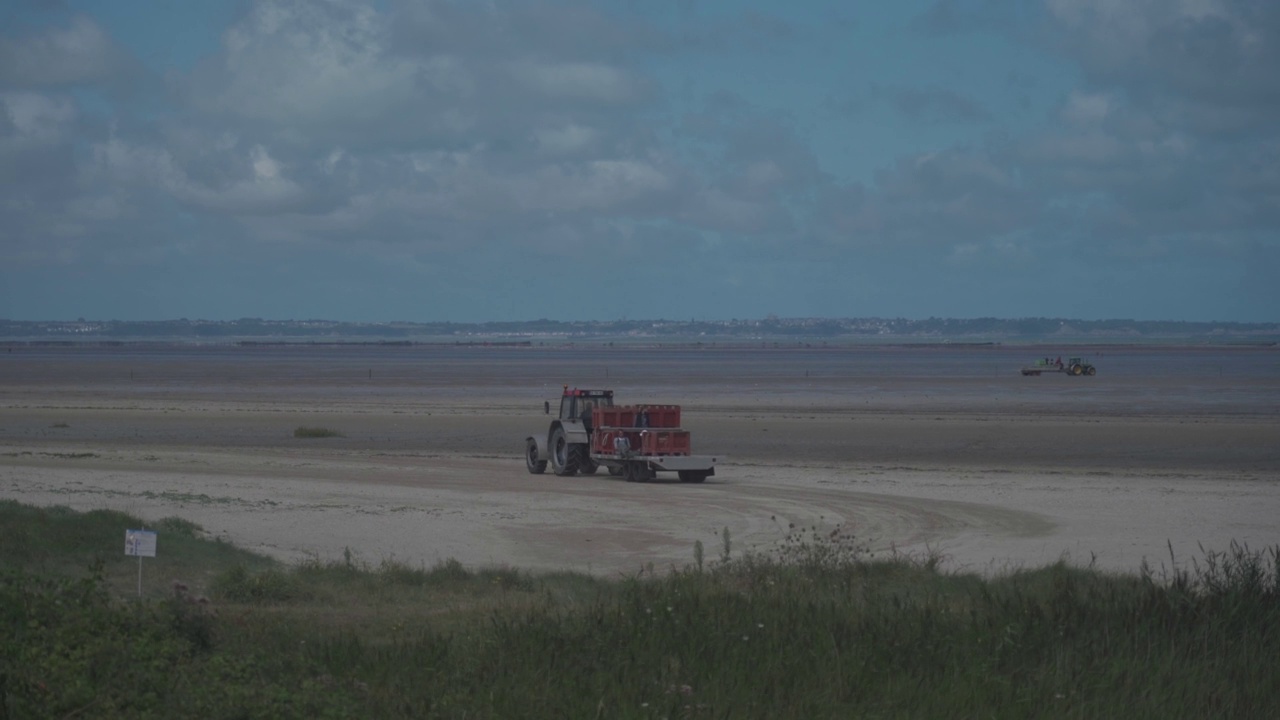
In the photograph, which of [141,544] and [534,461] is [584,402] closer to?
[534,461]

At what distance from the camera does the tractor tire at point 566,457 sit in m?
29.9

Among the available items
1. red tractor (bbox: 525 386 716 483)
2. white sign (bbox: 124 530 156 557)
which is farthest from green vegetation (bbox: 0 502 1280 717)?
red tractor (bbox: 525 386 716 483)

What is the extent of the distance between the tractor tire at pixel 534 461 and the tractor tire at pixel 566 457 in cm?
52

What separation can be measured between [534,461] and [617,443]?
2801 mm

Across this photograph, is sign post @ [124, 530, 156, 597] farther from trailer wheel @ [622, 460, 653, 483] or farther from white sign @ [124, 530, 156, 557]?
trailer wheel @ [622, 460, 653, 483]

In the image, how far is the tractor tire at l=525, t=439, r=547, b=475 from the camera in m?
30.8

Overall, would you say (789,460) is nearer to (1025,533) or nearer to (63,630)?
(1025,533)

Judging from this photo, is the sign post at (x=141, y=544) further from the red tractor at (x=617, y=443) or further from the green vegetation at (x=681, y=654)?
the red tractor at (x=617, y=443)

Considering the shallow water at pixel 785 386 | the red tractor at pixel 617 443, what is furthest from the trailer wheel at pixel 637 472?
the shallow water at pixel 785 386

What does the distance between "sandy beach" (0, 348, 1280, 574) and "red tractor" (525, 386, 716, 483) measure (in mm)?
508

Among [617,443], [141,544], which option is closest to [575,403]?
[617,443]

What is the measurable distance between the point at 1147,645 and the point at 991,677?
5.06 feet

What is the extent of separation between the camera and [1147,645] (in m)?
9.41

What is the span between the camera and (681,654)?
29.9 feet
